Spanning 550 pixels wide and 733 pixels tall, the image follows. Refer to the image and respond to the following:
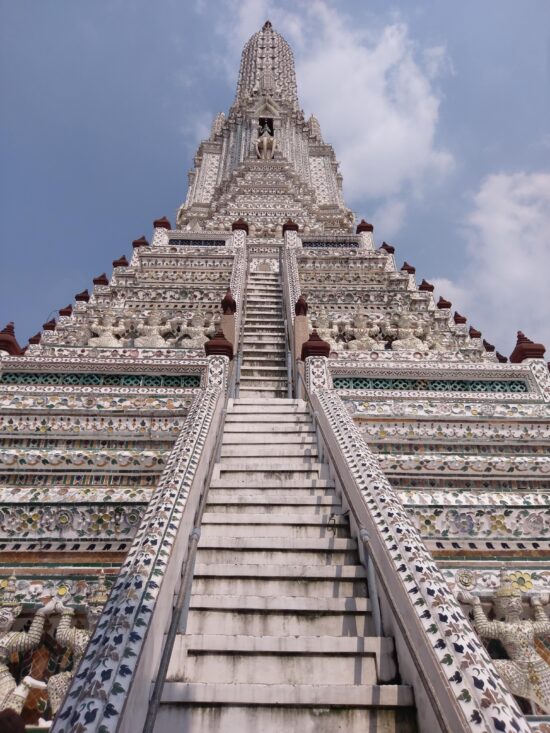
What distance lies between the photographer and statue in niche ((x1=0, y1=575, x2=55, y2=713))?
3189 mm

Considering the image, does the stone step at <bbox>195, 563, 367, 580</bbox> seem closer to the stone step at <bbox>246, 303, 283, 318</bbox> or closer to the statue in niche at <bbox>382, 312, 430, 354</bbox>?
the statue in niche at <bbox>382, 312, 430, 354</bbox>

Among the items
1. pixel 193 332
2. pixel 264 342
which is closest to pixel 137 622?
pixel 193 332

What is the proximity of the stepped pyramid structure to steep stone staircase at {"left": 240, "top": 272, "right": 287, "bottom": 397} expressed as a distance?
61 millimetres

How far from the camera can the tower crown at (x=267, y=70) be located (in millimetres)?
29953

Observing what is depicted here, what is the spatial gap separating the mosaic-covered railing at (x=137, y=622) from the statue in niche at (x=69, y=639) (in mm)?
577

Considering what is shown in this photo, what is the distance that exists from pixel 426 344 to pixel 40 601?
26.0 feet

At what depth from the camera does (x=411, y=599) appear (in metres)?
2.63

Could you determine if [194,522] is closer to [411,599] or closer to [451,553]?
[411,599]

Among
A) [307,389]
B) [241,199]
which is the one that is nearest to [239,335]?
[307,389]

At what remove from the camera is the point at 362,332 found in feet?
33.4

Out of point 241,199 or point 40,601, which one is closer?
point 40,601

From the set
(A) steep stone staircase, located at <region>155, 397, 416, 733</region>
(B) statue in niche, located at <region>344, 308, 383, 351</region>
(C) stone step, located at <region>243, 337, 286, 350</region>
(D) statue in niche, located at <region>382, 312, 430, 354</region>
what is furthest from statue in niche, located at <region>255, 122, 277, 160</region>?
(A) steep stone staircase, located at <region>155, 397, 416, 733</region>

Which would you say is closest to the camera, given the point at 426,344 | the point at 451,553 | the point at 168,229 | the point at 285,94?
the point at 451,553

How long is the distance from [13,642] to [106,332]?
665 centimetres
